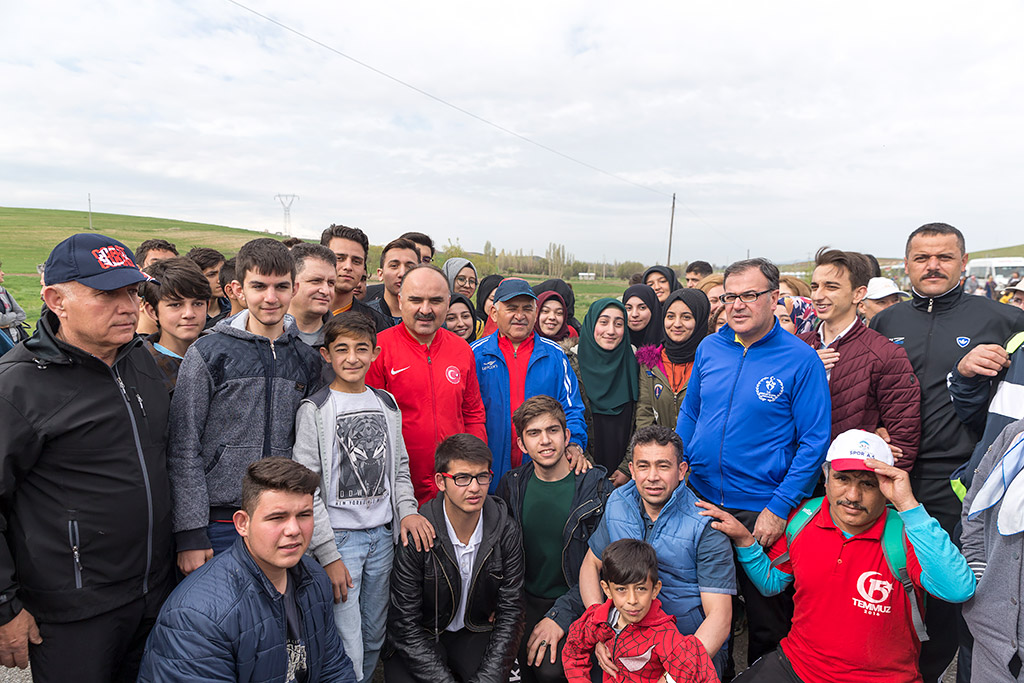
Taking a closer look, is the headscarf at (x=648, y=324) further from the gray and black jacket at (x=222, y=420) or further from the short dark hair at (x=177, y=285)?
the short dark hair at (x=177, y=285)

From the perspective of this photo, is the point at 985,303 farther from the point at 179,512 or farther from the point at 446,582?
the point at 179,512

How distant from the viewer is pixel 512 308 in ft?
13.9

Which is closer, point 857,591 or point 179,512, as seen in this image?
point 179,512

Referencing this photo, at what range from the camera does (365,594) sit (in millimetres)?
3133

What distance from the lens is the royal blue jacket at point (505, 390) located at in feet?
13.9

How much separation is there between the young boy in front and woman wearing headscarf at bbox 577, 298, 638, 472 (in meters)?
1.93

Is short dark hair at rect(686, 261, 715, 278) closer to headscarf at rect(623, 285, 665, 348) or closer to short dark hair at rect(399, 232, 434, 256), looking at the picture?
headscarf at rect(623, 285, 665, 348)

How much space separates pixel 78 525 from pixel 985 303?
16.8ft

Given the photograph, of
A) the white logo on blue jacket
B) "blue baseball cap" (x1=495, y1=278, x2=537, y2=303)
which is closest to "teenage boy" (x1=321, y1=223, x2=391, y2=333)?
"blue baseball cap" (x1=495, y1=278, x2=537, y2=303)

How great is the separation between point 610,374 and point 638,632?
2.26 metres

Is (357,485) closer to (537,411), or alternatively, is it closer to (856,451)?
(537,411)

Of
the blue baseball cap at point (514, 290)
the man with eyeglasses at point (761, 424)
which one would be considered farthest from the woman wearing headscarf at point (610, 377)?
the man with eyeglasses at point (761, 424)

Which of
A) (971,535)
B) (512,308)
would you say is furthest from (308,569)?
(971,535)

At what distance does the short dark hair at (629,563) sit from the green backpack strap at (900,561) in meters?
1.16
